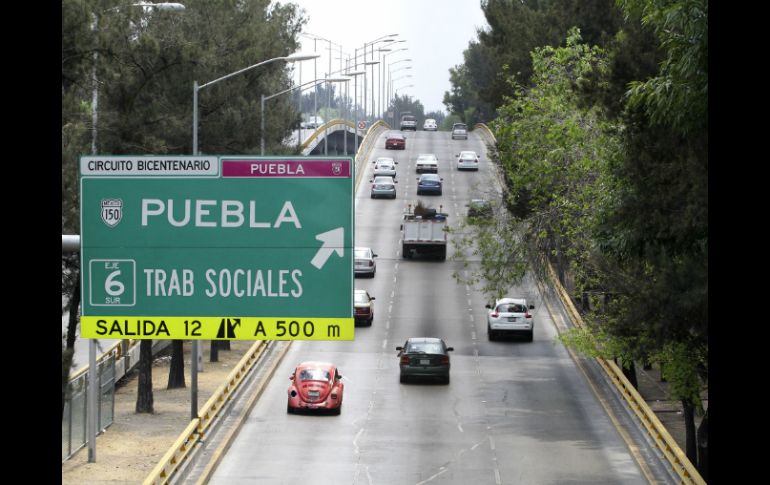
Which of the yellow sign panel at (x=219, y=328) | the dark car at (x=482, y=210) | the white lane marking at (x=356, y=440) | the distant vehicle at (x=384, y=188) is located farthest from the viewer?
the distant vehicle at (x=384, y=188)

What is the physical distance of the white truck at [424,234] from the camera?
71500mm

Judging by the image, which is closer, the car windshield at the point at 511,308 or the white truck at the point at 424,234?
the car windshield at the point at 511,308

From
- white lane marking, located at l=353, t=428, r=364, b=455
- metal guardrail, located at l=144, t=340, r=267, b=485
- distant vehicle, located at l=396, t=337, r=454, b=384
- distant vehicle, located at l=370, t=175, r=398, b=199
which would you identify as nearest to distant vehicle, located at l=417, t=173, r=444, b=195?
distant vehicle, located at l=370, t=175, r=398, b=199

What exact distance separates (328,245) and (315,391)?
20876mm

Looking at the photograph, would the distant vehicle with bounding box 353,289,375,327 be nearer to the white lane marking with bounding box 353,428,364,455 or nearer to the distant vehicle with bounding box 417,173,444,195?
the white lane marking with bounding box 353,428,364,455

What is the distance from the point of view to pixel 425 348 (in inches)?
1737

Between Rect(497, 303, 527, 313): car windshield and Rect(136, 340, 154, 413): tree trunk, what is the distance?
19.9 meters

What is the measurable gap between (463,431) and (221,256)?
64.0 feet

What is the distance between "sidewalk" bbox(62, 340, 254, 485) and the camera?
30188mm

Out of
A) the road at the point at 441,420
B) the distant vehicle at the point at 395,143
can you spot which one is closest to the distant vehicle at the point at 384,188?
the road at the point at 441,420

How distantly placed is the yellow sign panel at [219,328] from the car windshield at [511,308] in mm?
35963

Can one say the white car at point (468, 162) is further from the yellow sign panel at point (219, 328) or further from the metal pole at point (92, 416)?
the yellow sign panel at point (219, 328)

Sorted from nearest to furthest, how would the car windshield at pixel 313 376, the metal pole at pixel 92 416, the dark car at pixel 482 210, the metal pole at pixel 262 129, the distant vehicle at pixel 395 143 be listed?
1. the metal pole at pixel 92 416
2. the car windshield at pixel 313 376
3. the dark car at pixel 482 210
4. the metal pole at pixel 262 129
5. the distant vehicle at pixel 395 143
